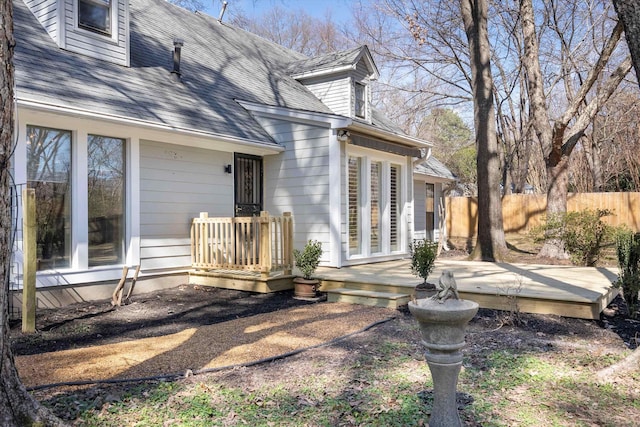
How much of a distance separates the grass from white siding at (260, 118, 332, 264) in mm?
4666

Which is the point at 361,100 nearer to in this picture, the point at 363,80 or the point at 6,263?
the point at 363,80

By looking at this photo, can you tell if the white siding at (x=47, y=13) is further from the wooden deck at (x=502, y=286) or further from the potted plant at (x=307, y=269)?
the wooden deck at (x=502, y=286)

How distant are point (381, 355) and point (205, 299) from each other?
3.68m

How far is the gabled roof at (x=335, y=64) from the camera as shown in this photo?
10.7 metres

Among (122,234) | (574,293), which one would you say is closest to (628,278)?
(574,293)

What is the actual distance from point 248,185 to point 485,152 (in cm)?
526

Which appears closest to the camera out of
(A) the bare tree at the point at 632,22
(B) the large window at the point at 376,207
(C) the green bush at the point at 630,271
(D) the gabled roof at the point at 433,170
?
(A) the bare tree at the point at 632,22

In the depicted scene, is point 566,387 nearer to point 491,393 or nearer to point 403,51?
point 491,393

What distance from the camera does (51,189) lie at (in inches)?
242

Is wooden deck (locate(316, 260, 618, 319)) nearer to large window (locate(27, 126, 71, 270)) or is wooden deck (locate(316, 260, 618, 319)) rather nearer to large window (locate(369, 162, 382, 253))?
large window (locate(369, 162, 382, 253))

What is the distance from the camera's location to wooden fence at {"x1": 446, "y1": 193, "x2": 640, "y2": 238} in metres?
15.0

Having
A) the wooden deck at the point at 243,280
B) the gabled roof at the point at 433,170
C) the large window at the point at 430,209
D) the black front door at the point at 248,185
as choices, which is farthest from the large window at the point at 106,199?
the large window at the point at 430,209

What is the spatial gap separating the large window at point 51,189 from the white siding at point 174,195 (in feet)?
3.61

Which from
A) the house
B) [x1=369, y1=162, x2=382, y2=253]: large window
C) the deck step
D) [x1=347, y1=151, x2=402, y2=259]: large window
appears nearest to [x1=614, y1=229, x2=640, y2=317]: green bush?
the deck step
